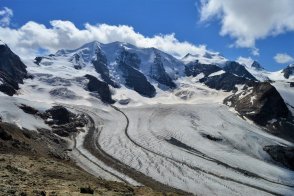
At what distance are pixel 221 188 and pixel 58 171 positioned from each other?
125 feet

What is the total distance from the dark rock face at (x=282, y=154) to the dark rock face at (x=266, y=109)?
3467 centimetres

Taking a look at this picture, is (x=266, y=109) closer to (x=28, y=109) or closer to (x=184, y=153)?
(x=184, y=153)

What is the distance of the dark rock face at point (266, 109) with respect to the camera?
159 metres

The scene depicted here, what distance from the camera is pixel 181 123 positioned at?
461ft

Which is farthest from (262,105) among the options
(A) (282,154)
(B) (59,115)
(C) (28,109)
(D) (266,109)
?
(C) (28,109)

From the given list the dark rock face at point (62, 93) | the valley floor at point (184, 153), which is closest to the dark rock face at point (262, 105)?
the valley floor at point (184, 153)

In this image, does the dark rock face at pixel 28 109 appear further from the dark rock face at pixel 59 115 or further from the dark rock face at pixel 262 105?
the dark rock face at pixel 262 105

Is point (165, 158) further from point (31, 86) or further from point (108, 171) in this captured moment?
point (31, 86)

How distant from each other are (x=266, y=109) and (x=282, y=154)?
203 ft

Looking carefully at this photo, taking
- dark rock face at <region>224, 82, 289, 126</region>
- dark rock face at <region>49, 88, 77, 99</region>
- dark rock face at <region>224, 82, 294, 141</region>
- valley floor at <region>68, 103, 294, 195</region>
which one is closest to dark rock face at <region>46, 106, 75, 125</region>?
valley floor at <region>68, 103, 294, 195</region>

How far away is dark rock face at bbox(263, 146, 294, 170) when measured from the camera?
355ft

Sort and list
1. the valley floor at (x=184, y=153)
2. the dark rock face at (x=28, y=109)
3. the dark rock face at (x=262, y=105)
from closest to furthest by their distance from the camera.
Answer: the valley floor at (x=184, y=153) < the dark rock face at (x=28, y=109) < the dark rock face at (x=262, y=105)

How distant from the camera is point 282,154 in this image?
111375 millimetres

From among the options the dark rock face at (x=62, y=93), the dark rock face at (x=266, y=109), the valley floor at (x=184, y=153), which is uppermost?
the dark rock face at (x=266, y=109)
